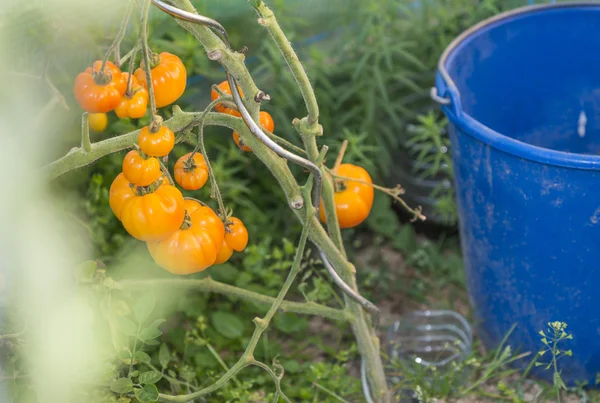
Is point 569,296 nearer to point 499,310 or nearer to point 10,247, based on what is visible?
point 499,310

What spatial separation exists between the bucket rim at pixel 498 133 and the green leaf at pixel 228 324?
2.56 ft

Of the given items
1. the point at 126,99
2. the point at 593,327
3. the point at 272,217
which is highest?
the point at 126,99

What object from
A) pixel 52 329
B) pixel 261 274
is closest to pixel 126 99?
pixel 52 329

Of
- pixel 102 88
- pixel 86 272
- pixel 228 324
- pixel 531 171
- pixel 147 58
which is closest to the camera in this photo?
pixel 147 58

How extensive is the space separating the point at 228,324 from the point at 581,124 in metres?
1.12

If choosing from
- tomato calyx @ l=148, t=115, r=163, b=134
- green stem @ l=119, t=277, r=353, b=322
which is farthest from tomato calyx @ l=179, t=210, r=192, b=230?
green stem @ l=119, t=277, r=353, b=322

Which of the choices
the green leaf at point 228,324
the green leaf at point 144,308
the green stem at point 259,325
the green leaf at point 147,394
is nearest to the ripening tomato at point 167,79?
the green stem at point 259,325

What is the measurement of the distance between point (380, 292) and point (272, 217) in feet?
1.35

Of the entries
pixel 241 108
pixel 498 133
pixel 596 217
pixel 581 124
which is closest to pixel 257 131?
pixel 241 108

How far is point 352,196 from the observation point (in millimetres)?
1540

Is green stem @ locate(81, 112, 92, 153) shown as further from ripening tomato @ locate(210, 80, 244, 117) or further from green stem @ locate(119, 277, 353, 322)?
green stem @ locate(119, 277, 353, 322)

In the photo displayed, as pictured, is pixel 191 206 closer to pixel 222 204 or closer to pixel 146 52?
pixel 222 204

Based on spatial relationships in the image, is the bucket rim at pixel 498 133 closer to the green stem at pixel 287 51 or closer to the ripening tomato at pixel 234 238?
the green stem at pixel 287 51

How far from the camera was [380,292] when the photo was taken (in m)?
2.29
